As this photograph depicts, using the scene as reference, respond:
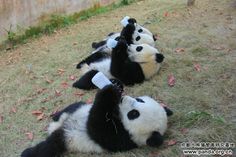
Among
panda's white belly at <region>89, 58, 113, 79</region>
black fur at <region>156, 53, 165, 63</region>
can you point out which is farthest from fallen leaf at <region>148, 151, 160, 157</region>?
black fur at <region>156, 53, 165, 63</region>

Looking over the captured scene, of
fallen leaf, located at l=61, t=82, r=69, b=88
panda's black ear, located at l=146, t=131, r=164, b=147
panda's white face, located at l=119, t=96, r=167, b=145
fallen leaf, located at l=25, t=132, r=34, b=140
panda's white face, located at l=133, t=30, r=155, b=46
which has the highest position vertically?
panda's white face, located at l=119, t=96, r=167, b=145

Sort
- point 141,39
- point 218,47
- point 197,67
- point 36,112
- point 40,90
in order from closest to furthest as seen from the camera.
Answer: point 36,112 → point 197,67 → point 40,90 → point 141,39 → point 218,47

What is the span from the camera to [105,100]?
381 cm

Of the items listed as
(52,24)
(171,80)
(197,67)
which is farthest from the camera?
(52,24)

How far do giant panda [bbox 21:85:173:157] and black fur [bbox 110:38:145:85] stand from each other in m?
1.25

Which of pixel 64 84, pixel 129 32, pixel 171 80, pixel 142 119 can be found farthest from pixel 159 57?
pixel 142 119

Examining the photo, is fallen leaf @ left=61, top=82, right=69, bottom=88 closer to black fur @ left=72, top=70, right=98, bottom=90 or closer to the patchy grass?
the patchy grass

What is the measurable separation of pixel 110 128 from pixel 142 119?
319 millimetres

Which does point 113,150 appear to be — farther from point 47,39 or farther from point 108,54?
point 47,39

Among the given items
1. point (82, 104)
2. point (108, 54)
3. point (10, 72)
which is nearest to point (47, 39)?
point (10, 72)

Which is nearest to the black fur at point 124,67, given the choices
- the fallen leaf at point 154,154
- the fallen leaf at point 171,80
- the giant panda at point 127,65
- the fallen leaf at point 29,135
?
the giant panda at point 127,65

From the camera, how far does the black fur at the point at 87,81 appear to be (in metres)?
5.31

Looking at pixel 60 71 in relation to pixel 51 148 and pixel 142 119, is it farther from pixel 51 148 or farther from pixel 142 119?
pixel 142 119

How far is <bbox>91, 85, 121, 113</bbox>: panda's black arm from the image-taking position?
12.5 ft
